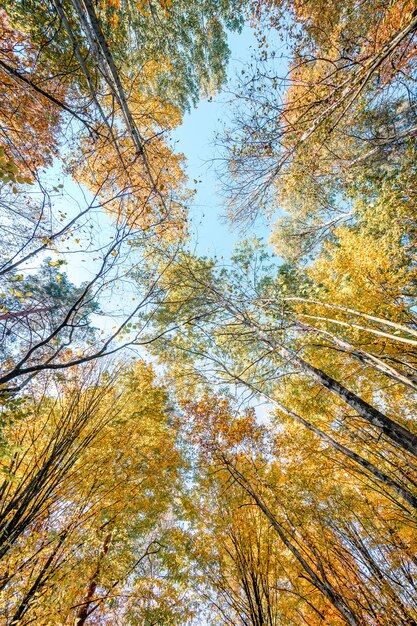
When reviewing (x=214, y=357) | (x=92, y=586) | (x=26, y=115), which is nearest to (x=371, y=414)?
(x=214, y=357)

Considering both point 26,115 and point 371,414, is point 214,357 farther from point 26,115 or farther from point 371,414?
point 26,115

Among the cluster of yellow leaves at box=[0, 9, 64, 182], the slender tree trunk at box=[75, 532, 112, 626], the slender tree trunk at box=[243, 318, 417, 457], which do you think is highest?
the cluster of yellow leaves at box=[0, 9, 64, 182]

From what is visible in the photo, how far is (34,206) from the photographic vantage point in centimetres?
459

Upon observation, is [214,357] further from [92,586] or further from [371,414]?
[92,586]

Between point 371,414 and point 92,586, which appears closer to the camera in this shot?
point 371,414

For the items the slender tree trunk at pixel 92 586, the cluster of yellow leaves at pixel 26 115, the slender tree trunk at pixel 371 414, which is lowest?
the slender tree trunk at pixel 92 586

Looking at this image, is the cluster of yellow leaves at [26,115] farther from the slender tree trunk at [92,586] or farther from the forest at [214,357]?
the slender tree trunk at [92,586]

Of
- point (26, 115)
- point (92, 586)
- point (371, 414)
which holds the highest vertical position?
point (26, 115)

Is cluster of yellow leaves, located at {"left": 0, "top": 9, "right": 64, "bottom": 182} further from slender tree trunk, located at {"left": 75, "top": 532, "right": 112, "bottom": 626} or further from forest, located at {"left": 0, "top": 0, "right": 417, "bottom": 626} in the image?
slender tree trunk, located at {"left": 75, "top": 532, "right": 112, "bottom": 626}

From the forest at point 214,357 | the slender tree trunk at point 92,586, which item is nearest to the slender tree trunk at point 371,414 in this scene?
the forest at point 214,357

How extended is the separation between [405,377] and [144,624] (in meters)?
7.43

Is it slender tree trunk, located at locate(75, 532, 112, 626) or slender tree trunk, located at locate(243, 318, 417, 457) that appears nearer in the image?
slender tree trunk, located at locate(243, 318, 417, 457)

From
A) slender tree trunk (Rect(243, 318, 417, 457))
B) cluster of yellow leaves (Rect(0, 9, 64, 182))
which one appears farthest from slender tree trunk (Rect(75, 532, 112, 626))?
cluster of yellow leaves (Rect(0, 9, 64, 182))

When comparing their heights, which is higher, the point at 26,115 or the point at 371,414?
the point at 26,115
